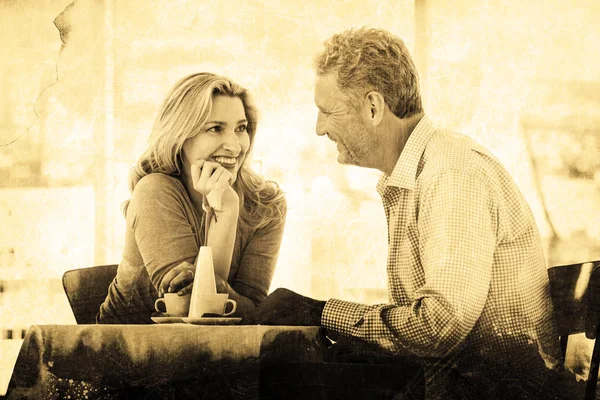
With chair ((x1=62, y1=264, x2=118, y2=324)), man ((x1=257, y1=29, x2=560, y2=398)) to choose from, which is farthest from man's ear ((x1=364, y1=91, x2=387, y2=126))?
chair ((x1=62, y1=264, x2=118, y2=324))

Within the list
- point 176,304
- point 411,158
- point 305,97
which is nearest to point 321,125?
point 305,97

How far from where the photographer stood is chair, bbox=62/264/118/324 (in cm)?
288

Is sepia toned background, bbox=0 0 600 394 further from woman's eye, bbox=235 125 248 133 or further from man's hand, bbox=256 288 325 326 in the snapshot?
man's hand, bbox=256 288 325 326

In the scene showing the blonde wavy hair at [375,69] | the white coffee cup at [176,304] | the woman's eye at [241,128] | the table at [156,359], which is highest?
the blonde wavy hair at [375,69]

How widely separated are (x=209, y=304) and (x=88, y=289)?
0.56m

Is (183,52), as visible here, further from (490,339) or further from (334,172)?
(490,339)

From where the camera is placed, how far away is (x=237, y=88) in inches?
114

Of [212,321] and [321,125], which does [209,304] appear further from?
[321,125]

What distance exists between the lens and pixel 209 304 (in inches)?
102

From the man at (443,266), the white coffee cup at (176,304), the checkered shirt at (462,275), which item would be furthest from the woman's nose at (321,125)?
the white coffee cup at (176,304)

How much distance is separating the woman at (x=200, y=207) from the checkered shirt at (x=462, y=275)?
0.45m

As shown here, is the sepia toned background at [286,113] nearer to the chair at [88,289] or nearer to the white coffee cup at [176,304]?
the chair at [88,289]

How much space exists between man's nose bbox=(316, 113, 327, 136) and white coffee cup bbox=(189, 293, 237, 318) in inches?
24.8

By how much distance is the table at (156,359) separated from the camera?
7.57 ft
